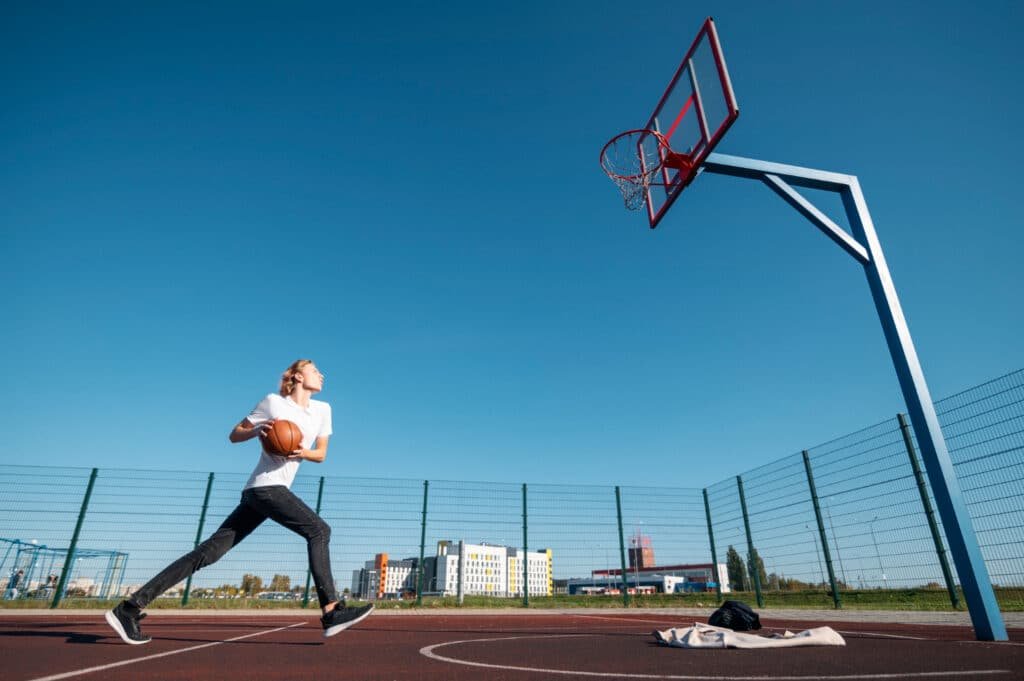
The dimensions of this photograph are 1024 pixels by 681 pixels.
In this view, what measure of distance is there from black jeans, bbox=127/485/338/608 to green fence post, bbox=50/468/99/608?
8997mm

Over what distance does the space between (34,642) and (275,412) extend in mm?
2556

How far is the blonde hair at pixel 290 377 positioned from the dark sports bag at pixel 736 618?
4.09 metres

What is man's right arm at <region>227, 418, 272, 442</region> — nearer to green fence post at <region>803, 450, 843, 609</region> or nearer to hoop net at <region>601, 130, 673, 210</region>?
hoop net at <region>601, 130, 673, 210</region>

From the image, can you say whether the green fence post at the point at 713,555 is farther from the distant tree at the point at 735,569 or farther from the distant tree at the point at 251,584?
the distant tree at the point at 251,584

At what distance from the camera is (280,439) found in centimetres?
355

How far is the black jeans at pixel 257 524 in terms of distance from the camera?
3480 mm

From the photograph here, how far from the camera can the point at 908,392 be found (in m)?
4.48

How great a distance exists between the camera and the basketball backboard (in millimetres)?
6332

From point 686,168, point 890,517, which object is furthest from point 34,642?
point 890,517

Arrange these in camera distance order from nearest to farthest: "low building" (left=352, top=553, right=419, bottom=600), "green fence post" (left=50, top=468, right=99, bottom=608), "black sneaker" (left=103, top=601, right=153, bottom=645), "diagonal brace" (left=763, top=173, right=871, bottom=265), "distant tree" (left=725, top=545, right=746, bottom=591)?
"black sneaker" (left=103, top=601, right=153, bottom=645) → "diagonal brace" (left=763, top=173, right=871, bottom=265) → "green fence post" (left=50, top=468, right=99, bottom=608) → "low building" (left=352, top=553, right=419, bottom=600) → "distant tree" (left=725, top=545, right=746, bottom=591)

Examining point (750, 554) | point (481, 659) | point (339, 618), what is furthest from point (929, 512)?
point (339, 618)

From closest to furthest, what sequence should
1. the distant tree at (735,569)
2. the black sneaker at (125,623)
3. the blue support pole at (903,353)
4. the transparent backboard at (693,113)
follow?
the black sneaker at (125,623)
the blue support pole at (903,353)
the transparent backboard at (693,113)
the distant tree at (735,569)

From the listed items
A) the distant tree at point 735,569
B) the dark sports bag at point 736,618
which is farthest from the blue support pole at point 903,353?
the distant tree at point 735,569

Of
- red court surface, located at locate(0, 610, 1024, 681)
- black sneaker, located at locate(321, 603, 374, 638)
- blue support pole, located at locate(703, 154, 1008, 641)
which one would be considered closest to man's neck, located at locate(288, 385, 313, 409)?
black sneaker, located at locate(321, 603, 374, 638)
